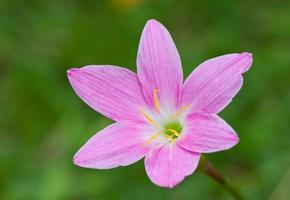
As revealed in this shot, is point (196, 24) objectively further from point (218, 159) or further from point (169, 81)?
point (169, 81)

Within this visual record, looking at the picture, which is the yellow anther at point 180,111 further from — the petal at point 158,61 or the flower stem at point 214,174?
the flower stem at point 214,174

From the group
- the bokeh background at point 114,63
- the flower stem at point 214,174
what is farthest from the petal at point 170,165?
the bokeh background at point 114,63

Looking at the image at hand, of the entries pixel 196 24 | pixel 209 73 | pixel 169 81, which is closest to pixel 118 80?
pixel 169 81

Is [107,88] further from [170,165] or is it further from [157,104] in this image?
[170,165]

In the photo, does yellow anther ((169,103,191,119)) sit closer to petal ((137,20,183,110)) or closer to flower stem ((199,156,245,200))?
petal ((137,20,183,110))

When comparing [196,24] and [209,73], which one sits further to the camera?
[196,24]
